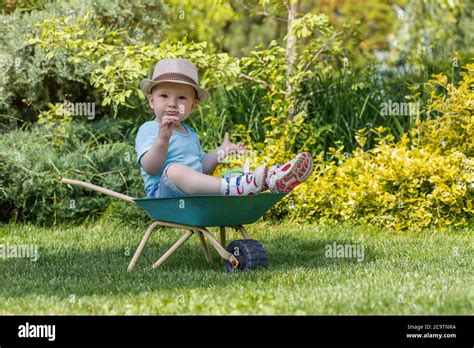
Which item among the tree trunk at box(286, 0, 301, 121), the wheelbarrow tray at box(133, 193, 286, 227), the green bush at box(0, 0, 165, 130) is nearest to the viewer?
the wheelbarrow tray at box(133, 193, 286, 227)

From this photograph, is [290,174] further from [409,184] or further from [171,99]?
[409,184]

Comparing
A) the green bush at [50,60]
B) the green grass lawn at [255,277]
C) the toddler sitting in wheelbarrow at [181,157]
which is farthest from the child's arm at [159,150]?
the green bush at [50,60]

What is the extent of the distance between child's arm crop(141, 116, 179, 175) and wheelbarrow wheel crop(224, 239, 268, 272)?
0.58 meters

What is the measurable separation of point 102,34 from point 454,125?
3182 millimetres

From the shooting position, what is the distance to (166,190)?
433 centimetres

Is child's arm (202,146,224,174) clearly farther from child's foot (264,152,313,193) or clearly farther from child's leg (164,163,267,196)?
child's foot (264,152,313,193)

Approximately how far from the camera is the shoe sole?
4.07m

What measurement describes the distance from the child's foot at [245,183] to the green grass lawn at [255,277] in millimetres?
414

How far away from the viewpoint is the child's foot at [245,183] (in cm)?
404

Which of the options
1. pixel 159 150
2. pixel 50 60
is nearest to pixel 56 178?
pixel 50 60

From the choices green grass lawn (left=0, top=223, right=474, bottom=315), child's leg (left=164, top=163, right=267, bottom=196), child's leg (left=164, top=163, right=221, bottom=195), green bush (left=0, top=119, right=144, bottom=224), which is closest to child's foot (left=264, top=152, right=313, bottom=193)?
child's leg (left=164, top=163, right=267, bottom=196)

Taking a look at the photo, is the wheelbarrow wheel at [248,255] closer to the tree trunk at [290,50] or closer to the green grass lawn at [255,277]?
the green grass lawn at [255,277]

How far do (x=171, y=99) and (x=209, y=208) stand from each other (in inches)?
29.4
